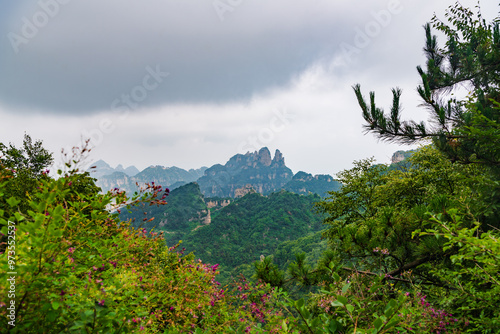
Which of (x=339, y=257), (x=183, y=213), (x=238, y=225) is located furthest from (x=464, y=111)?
(x=183, y=213)

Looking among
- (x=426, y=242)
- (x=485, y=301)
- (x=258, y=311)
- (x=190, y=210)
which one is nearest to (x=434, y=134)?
(x=426, y=242)

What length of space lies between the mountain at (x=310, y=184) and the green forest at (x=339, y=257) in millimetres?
178152

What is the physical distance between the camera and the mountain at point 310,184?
184875 mm

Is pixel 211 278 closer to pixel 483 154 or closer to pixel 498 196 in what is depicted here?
pixel 498 196

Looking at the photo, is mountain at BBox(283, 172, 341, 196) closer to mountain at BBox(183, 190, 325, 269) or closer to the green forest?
mountain at BBox(183, 190, 325, 269)

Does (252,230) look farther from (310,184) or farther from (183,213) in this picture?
(310,184)

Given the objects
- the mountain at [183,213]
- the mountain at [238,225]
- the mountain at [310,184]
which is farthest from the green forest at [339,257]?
the mountain at [310,184]

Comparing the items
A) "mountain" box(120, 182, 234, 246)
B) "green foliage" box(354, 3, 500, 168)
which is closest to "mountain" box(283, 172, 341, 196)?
"mountain" box(120, 182, 234, 246)

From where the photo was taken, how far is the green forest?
48.9 inches

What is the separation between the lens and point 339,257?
3639 mm

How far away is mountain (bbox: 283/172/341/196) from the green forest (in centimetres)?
17815

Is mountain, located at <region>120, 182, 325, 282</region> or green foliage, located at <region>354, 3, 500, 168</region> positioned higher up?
green foliage, located at <region>354, 3, 500, 168</region>

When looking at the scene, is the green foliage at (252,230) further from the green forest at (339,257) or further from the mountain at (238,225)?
the green forest at (339,257)

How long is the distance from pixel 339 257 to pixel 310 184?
637 ft
